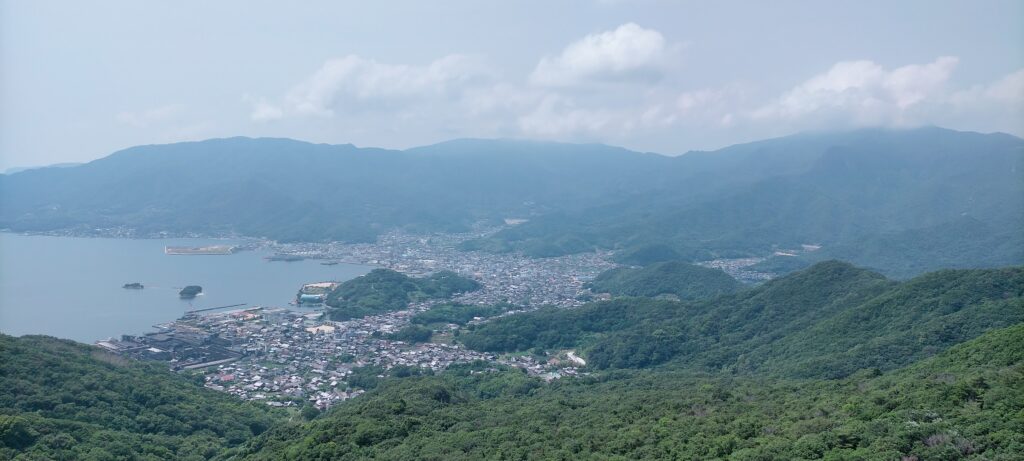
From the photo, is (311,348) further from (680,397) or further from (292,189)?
(292,189)

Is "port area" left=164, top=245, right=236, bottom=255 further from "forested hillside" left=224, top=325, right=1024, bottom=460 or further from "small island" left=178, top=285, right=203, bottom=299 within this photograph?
"forested hillside" left=224, top=325, right=1024, bottom=460

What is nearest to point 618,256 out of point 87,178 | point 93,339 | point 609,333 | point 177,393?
point 609,333

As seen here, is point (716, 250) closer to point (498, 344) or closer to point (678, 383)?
point (498, 344)

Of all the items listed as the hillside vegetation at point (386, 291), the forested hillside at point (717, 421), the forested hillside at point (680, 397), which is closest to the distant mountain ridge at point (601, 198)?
the hillside vegetation at point (386, 291)

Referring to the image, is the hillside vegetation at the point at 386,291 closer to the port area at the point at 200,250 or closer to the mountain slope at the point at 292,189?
the port area at the point at 200,250

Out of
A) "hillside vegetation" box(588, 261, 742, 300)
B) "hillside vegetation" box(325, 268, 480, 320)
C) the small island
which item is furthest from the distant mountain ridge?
the small island

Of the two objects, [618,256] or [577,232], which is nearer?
[618,256]
